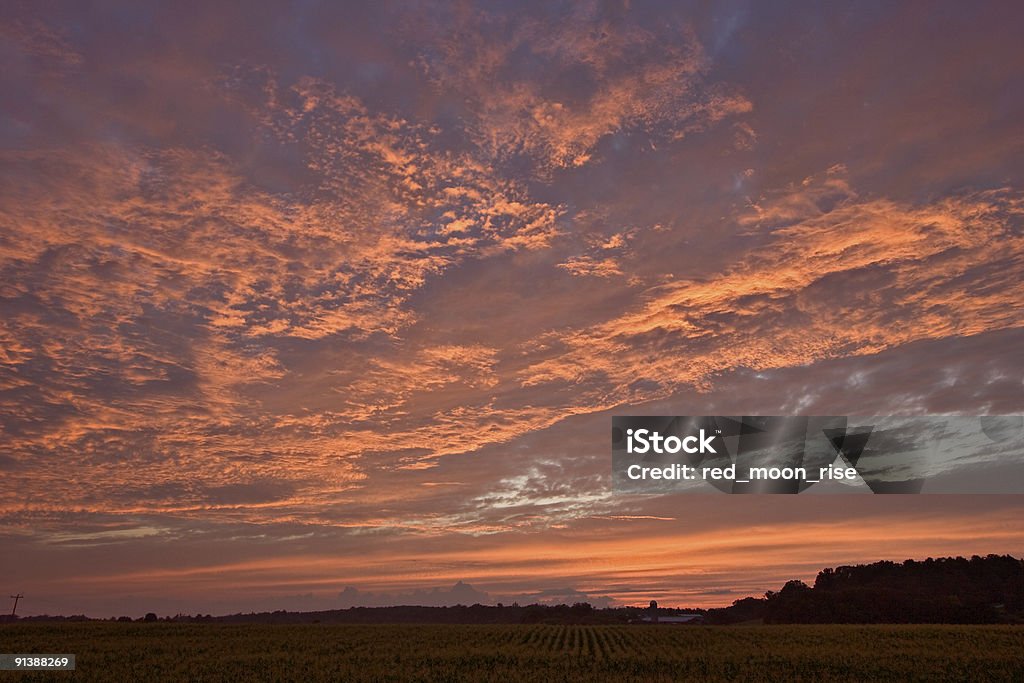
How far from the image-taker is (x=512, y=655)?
54688 mm

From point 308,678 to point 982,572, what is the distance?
187758mm

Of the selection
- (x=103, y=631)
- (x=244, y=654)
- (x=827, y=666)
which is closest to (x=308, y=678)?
(x=244, y=654)

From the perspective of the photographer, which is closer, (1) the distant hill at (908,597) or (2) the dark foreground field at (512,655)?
(2) the dark foreground field at (512,655)

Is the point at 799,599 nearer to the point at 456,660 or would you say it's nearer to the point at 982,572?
the point at 982,572

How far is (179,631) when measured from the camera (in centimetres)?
8019

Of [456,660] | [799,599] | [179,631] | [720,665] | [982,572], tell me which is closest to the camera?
[720,665]

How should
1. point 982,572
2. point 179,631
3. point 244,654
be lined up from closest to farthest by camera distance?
point 244,654, point 179,631, point 982,572

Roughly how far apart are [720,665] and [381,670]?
74.2 ft

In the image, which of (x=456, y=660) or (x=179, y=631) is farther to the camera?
Answer: (x=179, y=631)

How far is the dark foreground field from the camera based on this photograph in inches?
1754

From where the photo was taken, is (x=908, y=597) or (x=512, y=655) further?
(x=908, y=597)

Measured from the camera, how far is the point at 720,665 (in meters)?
48.4

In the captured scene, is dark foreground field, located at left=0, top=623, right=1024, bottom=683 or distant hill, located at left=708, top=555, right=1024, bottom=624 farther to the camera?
distant hill, located at left=708, top=555, right=1024, bottom=624

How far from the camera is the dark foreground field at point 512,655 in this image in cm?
4456
